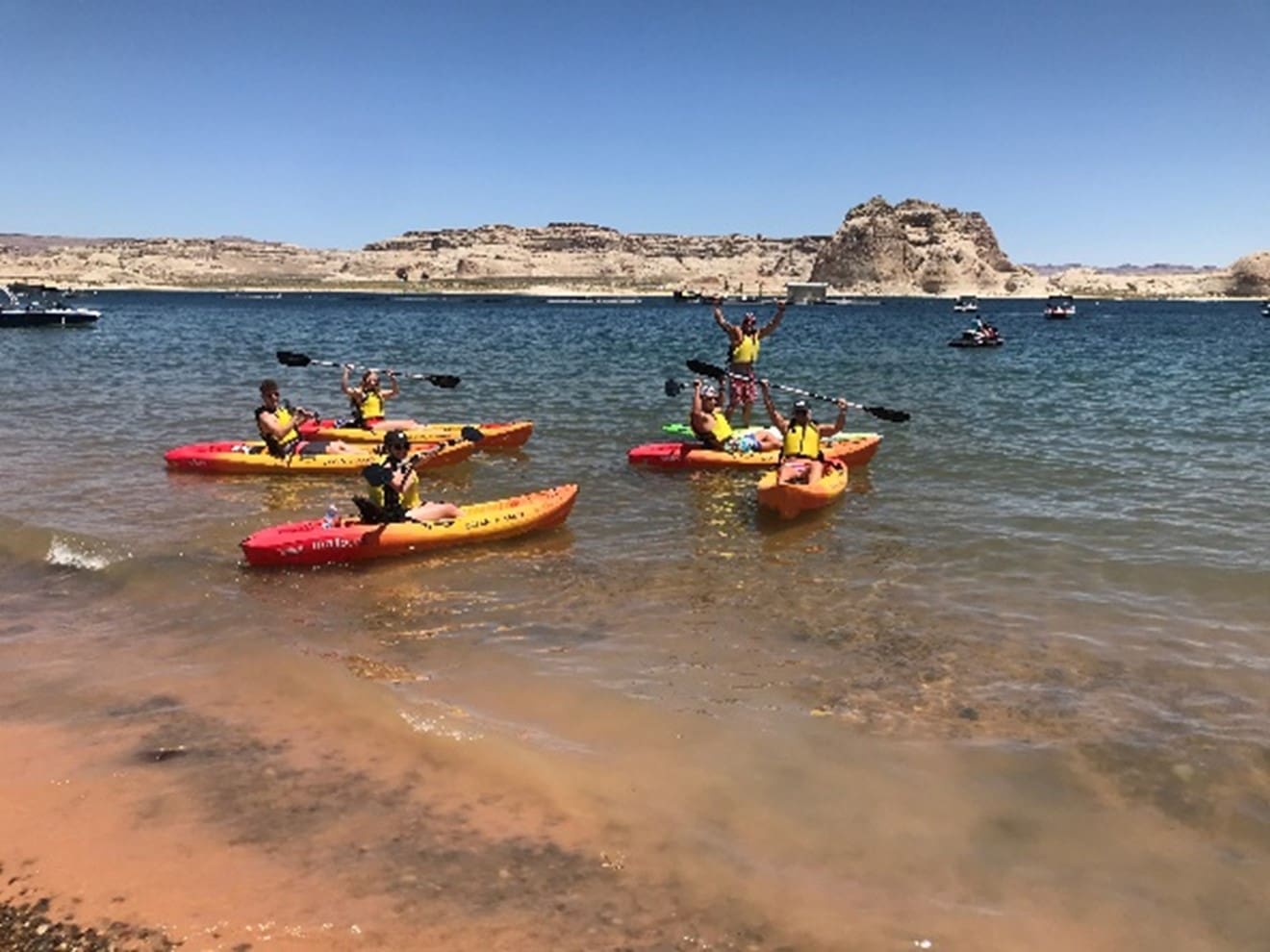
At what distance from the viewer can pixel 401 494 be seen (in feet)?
33.1

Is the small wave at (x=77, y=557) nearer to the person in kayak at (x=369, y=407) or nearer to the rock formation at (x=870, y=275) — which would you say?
the person in kayak at (x=369, y=407)

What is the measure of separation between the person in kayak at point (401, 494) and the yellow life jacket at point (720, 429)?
5.04 metres

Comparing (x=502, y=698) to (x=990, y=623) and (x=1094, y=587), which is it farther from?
(x=1094, y=587)

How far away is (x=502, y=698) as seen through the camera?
20.9ft

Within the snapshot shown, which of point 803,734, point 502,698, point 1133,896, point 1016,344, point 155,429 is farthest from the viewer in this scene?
point 1016,344

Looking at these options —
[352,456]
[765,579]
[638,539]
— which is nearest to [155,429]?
[352,456]

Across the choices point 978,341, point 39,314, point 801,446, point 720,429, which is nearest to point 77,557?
point 801,446

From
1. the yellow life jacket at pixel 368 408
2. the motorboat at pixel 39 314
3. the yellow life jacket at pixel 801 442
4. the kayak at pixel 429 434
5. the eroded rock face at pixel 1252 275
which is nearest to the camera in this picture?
the yellow life jacket at pixel 801 442

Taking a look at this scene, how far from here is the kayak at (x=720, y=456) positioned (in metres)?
14.2

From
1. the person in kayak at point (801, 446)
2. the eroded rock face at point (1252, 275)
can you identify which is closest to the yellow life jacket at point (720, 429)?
the person in kayak at point (801, 446)

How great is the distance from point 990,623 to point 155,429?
611 inches

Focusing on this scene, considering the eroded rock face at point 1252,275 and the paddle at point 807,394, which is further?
the eroded rock face at point 1252,275

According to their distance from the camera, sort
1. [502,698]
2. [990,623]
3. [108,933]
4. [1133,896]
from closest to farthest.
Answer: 1. [108,933]
2. [1133,896]
3. [502,698]
4. [990,623]

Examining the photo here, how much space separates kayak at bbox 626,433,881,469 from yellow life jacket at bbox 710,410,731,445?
20cm
